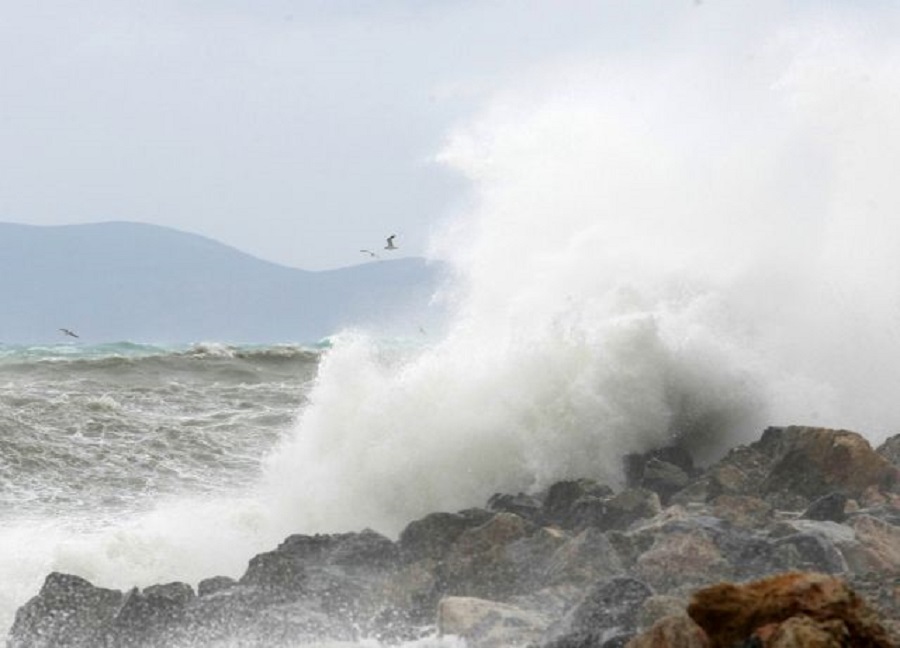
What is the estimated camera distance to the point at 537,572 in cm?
910

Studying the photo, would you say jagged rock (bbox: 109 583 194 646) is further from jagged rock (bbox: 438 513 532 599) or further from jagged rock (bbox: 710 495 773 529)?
jagged rock (bbox: 710 495 773 529)

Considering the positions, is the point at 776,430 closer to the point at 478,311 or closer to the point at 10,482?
the point at 478,311

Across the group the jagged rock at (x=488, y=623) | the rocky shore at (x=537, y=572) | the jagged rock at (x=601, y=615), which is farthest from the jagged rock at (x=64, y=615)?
the jagged rock at (x=601, y=615)

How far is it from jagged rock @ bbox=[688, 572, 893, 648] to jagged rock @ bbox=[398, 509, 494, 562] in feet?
12.4

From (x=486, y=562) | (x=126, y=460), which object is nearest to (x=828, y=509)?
(x=486, y=562)

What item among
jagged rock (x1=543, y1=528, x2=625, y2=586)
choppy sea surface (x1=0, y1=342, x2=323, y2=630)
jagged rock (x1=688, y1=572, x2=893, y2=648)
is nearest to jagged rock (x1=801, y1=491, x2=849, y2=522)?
jagged rock (x1=543, y1=528, x2=625, y2=586)

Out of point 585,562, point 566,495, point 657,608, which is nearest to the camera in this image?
point 657,608

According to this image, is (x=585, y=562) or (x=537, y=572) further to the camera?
(x=537, y=572)

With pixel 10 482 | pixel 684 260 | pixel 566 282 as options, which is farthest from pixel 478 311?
pixel 10 482

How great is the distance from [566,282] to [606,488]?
6.51m

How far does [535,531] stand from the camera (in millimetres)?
9641

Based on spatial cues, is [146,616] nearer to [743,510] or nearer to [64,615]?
[64,615]

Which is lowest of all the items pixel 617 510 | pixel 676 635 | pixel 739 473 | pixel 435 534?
pixel 676 635

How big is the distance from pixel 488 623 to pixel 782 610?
2381 millimetres
